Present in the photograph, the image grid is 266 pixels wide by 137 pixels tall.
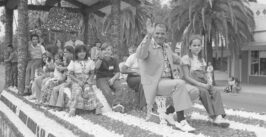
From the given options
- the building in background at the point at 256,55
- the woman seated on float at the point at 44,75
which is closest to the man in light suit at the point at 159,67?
the woman seated on float at the point at 44,75

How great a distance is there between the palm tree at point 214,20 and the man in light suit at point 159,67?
1747 centimetres

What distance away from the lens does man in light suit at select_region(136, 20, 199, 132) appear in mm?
5340

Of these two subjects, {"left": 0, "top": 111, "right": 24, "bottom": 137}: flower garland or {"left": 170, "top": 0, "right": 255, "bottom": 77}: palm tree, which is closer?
{"left": 0, "top": 111, "right": 24, "bottom": 137}: flower garland

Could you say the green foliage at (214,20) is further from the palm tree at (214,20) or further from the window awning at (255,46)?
the window awning at (255,46)

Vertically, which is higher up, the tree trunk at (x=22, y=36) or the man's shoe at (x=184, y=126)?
the tree trunk at (x=22, y=36)

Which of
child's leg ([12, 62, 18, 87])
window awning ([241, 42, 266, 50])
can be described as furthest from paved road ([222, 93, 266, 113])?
window awning ([241, 42, 266, 50])

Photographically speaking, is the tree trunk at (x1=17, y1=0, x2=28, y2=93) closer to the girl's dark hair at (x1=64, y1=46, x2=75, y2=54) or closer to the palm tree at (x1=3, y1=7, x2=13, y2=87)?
the girl's dark hair at (x1=64, y1=46, x2=75, y2=54)

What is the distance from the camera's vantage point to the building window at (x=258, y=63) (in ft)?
97.9

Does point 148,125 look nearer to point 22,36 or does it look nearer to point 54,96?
point 54,96

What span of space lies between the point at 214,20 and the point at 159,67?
62.1 ft

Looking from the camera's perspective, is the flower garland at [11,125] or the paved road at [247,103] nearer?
the flower garland at [11,125]

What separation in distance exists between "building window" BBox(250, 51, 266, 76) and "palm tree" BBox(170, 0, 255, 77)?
5.26 metres

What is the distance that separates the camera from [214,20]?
78.1 feet

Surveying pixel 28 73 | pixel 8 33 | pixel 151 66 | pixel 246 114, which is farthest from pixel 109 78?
pixel 8 33
